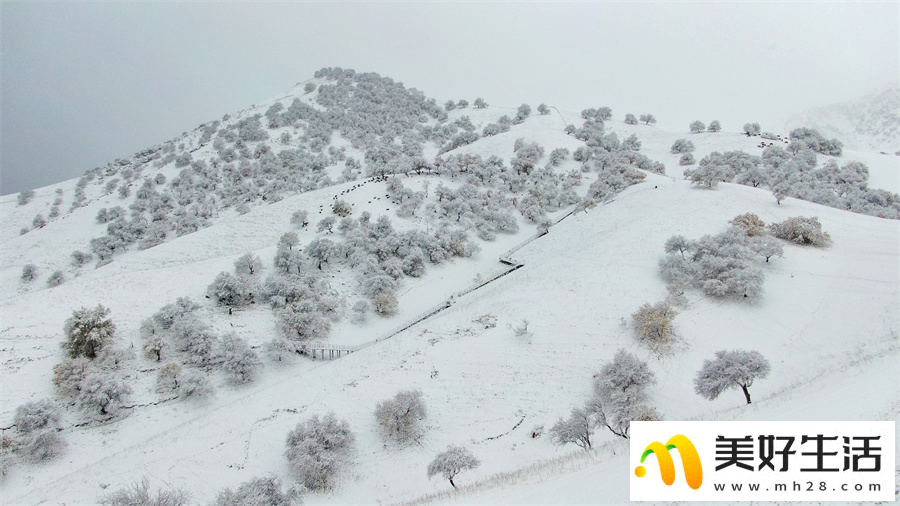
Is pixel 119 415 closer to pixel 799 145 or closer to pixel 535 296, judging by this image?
pixel 535 296

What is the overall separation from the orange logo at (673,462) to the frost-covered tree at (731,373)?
28.0ft

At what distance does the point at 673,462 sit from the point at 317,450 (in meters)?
14.0

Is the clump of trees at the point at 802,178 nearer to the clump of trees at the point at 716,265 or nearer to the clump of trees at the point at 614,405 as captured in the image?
the clump of trees at the point at 716,265

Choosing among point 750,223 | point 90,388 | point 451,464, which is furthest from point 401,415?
point 750,223

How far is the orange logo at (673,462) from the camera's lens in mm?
9203

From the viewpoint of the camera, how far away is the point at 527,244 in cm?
4038

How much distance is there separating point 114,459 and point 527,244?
34.3m

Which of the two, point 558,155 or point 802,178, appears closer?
point 802,178

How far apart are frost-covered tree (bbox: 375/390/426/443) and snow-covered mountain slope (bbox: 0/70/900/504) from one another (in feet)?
2.04

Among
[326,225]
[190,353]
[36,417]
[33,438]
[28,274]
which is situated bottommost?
[33,438]

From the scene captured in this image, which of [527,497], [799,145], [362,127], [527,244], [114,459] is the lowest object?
[114,459]

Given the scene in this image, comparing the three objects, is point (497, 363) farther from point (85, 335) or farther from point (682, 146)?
point (682, 146)

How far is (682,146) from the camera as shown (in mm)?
69000

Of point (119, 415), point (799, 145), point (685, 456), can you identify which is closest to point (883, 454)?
point (685, 456)
